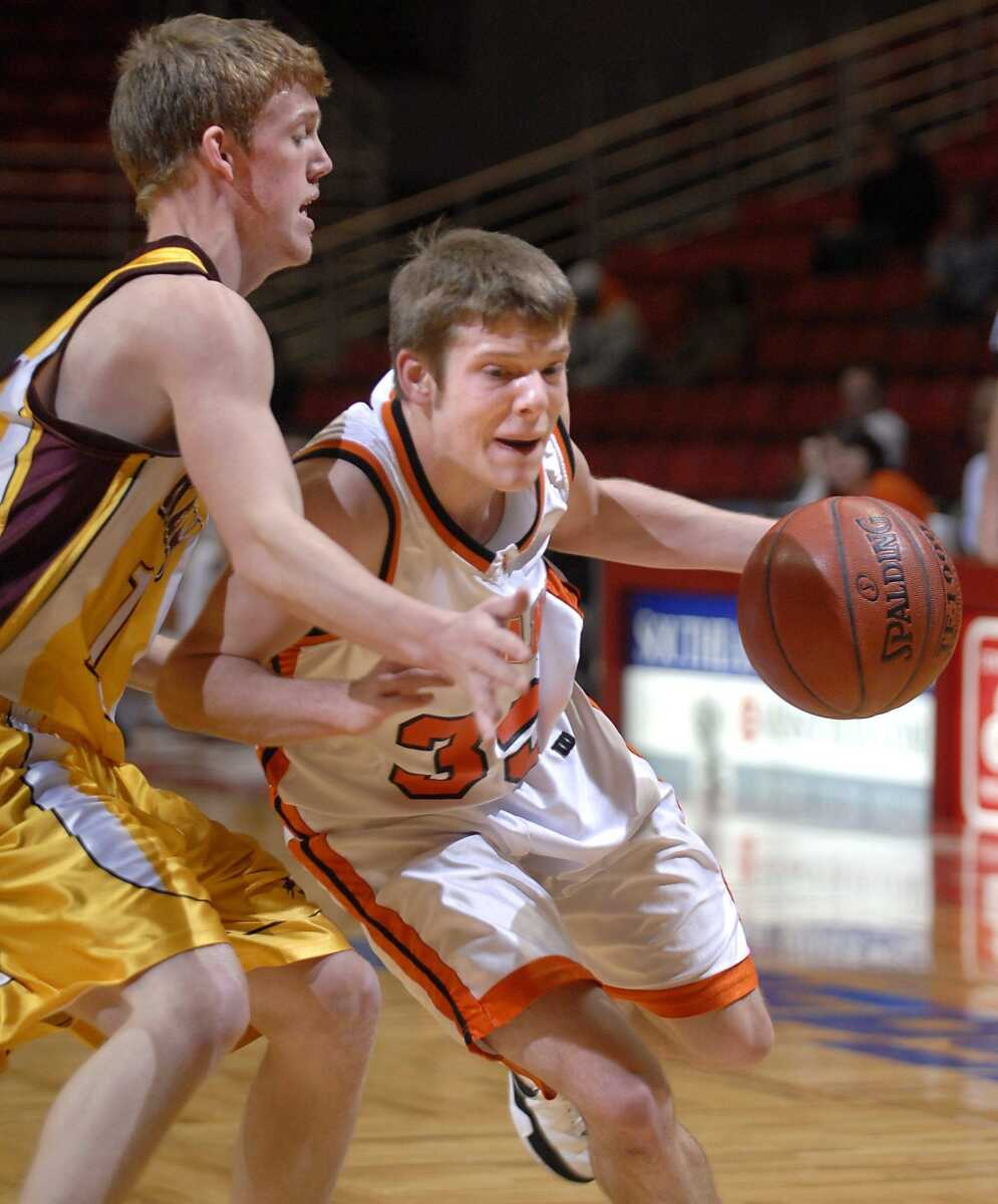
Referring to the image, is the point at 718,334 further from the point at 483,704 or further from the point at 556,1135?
the point at 483,704

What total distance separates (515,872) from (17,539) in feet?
2.97

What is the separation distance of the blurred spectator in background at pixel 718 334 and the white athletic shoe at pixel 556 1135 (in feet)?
28.3

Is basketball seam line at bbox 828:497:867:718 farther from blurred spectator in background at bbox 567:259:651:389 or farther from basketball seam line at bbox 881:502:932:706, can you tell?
blurred spectator in background at bbox 567:259:651:389

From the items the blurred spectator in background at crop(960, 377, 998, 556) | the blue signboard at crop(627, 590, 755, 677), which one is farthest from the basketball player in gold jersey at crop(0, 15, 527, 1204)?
the blue signboard at crop(627, 590, 755, 677)

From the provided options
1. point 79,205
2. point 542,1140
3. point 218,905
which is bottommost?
point 542,1140

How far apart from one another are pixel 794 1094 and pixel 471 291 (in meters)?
2.10

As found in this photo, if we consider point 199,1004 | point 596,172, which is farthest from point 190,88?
point 596,172

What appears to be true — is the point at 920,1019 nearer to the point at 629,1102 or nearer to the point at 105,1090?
the point at 629,1102

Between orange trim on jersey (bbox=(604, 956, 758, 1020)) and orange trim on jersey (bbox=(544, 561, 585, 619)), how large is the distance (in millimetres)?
599

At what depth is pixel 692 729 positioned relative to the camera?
866 centimetres

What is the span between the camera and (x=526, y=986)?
2.79 meters

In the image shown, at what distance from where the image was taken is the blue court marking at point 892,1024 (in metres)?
4.44

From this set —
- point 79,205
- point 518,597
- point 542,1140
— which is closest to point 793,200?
point 79,205

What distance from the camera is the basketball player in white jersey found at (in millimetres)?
2730
